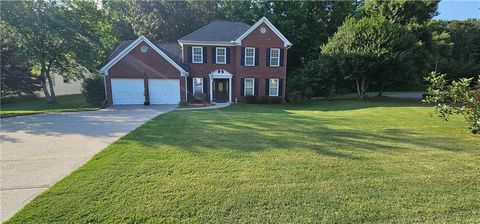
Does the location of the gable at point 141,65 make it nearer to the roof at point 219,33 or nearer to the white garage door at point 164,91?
the white garage door at point 164,91

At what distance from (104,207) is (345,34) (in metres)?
21.2

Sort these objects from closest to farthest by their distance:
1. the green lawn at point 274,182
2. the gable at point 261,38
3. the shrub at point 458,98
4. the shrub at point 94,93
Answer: the green lawn at point 274,182, the shrub at point 458,98, the shrub at point 94,93, the gable at point 261,38

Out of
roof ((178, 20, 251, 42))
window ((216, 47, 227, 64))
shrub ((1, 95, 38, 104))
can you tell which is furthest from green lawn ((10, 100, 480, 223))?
shrub ((1, 95, 38, 104))

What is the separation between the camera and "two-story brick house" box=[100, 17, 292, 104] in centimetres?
1888

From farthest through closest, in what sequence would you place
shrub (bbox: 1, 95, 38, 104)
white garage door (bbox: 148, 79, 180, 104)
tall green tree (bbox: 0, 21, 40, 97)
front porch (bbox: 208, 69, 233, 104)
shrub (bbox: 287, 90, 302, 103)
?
shrub (bbox: 1, 95, 38, 104) < tall green tree (bbox: 0, 21, 40, 97) < shrub (bbox: 287, 90, 302, 103) < front porch (bbox: 208, 69, 233, 104) < white garage door (bbox: 148, 79, 180, 104)

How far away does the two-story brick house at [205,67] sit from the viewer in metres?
18.9

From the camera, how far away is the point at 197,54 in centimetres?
2069

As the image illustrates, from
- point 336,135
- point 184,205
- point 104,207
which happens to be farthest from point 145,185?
point 336,135

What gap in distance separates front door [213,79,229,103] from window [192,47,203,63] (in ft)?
7.47

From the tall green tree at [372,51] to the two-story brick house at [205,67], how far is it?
442 centimetres

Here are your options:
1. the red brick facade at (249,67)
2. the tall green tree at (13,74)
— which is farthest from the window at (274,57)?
the tall green tree at (13,74)

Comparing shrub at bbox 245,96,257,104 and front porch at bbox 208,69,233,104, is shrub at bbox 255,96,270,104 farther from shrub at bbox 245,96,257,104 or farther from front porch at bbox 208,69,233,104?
front porch at bbox 208,69,233,104

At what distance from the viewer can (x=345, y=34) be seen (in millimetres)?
20438

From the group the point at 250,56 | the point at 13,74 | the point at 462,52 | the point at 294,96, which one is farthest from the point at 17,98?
the point at 462,52
